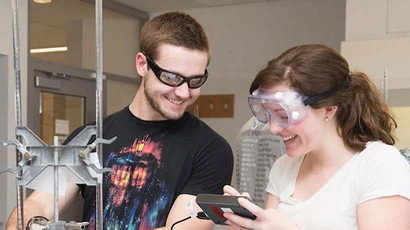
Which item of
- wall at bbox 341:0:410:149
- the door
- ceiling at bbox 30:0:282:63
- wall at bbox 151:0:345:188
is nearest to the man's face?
wall at bbox 341:0:410:149

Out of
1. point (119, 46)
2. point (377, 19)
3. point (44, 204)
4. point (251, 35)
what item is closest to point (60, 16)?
point (119, 46)

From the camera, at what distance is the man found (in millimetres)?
1579

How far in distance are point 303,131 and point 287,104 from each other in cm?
8

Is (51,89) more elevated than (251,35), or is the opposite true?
(251,35)

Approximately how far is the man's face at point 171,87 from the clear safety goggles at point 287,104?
27cm

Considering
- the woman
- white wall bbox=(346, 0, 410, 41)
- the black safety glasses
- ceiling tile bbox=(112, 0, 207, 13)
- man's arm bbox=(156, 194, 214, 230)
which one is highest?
ceiling tile bbox=(112, 0, 207, 13)

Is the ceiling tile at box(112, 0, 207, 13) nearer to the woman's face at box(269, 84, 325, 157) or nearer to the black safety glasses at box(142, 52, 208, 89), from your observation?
the black safety glasses at box(142, 52, 208, 89)

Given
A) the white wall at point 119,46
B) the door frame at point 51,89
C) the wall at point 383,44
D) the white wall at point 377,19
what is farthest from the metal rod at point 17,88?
the white wall at point 119,46

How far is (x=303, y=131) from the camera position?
4.49 ft

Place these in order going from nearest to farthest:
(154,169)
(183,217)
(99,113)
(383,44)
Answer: (99,113)
(183,217)
(154,169)
(383,44)

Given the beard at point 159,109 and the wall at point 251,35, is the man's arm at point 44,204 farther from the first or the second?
the wall at point 251,35

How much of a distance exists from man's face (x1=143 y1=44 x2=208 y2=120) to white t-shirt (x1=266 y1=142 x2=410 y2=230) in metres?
0.43

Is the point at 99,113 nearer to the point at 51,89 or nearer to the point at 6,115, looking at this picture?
the point at 6,115

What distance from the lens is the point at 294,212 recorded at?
1.40 m
